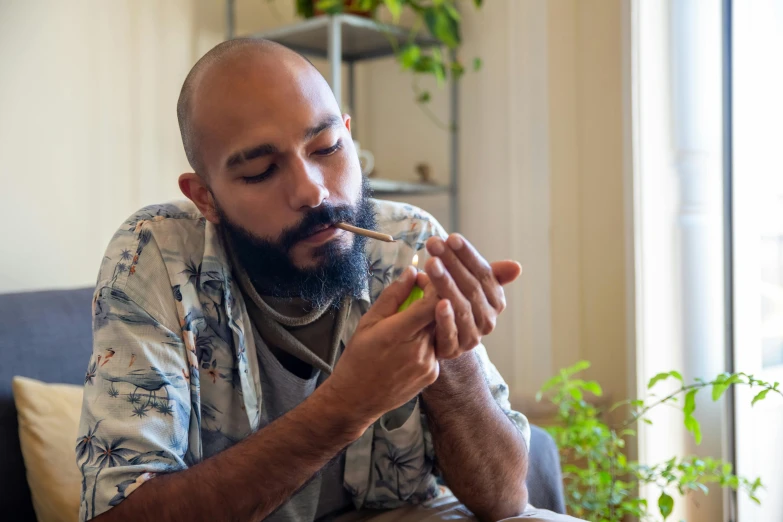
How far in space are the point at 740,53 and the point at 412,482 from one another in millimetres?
1055

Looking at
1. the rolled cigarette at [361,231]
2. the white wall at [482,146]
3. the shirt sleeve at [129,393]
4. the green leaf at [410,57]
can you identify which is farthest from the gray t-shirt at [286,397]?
the green leaf at [410,57]

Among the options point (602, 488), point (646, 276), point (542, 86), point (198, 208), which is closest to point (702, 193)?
point (646, 276)

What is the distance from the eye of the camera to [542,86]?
1.95 metres

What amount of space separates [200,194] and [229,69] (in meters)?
0.20

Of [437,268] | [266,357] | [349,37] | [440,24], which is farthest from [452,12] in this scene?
[437,268]

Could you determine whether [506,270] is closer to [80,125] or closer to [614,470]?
[614,470]

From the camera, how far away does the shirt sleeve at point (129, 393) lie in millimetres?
907

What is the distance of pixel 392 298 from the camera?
787 millimetres

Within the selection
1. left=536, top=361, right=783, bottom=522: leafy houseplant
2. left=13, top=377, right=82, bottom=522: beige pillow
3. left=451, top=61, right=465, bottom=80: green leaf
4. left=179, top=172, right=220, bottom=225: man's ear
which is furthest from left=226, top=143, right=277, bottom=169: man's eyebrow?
left=451, top=61, right=465, bottom=80: green leaf

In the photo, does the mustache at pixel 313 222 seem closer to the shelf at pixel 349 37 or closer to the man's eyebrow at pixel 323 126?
the man's eyebrow at pixel 323 126

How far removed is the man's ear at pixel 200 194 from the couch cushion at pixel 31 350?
16.8 inches

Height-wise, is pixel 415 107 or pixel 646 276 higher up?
pixel 415 107

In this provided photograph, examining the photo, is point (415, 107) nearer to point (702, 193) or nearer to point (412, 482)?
point (702, 193)

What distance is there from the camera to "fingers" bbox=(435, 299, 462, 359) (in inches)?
28.5
